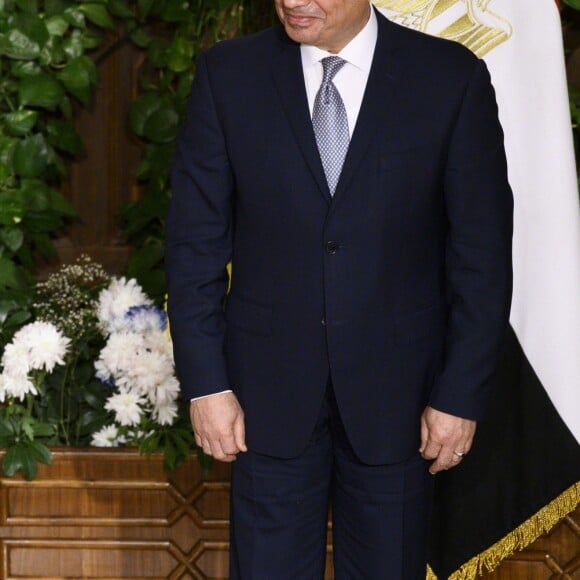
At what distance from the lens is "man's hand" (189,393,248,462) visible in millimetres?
1737

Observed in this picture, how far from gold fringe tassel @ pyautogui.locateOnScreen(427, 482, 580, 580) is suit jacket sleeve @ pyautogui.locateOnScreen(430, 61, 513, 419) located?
67 cm

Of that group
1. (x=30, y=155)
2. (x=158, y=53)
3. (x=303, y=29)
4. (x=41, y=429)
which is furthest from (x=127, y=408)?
(x=303, y=29)

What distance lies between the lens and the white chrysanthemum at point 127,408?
2.62 meters

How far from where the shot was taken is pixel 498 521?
2.32 meters

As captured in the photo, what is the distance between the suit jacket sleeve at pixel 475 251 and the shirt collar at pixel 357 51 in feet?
0.48

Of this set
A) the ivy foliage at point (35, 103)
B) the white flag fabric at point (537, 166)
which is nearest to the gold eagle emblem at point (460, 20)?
the white flag fabric at point (537, 166)

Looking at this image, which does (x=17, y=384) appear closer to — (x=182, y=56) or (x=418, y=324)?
(x=182, y=56)

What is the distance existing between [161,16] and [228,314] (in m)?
1.48

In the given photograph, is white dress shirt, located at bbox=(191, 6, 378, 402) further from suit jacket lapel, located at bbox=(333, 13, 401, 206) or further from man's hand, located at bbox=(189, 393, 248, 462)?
man's hand, located at bbox=(189, 393, 248, 462)

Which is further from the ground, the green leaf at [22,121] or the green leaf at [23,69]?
the green leaf at [23,69]

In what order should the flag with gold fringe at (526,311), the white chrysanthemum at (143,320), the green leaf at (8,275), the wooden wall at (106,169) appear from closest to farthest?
the flag with gold fringe at (526,311) < the white chrysanthemum at (143,320) < the green leaf at (8,275) < the wooden wall at (106,169)

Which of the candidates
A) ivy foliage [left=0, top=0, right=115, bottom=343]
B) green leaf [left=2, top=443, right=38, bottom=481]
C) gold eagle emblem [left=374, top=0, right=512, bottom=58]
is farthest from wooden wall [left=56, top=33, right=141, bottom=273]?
gold eagle emblem [left=374, top=0, right=512, bottom=58]

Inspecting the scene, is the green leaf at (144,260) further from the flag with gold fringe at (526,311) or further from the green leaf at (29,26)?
the flag with gold fringe at (526,311)

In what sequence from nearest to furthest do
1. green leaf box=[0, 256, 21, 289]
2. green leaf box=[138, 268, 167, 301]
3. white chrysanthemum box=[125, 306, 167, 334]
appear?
white chrysanthemum box=[125, 306, 167, 334]
green leaf box=[0, 256, 21, 289]
green leaf box=[138, 268, 167, 301]
